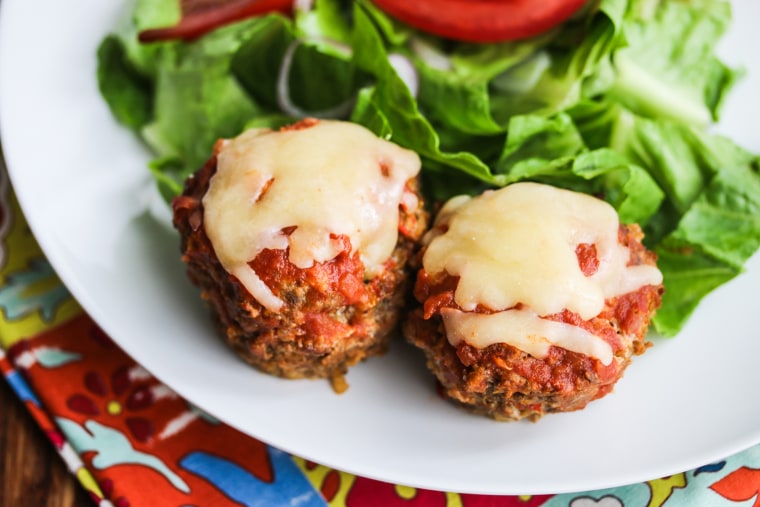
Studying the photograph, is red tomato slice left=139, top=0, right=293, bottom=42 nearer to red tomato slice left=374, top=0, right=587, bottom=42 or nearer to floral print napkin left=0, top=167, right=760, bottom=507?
red tomato slice left=374, top=0, right=587, bottom=42

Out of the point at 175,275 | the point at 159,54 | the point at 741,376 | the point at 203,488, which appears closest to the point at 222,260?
the point at 175,275

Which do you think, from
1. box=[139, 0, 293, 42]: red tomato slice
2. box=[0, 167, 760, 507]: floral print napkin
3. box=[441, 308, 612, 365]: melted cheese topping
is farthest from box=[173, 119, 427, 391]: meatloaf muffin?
box=[139, 0, 293, 42]: red tomato slice

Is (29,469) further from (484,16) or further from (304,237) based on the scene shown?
(484,16)

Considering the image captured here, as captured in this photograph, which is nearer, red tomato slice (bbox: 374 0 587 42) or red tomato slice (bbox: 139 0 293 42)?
red tomato slice (bbox: 374 0 587 42)

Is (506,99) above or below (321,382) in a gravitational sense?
above

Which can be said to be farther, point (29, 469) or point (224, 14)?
point (224, 14)

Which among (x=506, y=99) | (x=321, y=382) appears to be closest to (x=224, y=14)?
(x=506, y=99)

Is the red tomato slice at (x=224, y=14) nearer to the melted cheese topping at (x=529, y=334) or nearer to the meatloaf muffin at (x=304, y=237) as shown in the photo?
the meatloaf muffin at (x=304, y=237)
